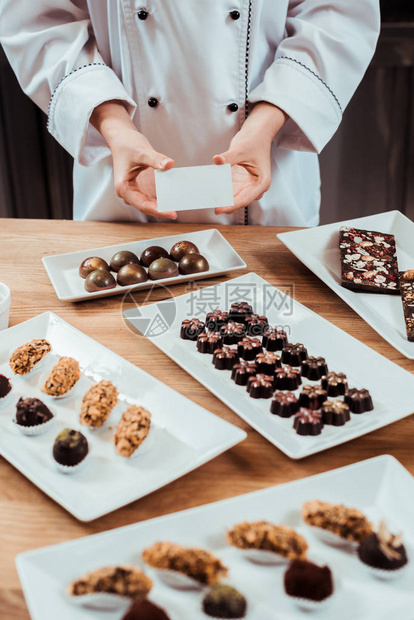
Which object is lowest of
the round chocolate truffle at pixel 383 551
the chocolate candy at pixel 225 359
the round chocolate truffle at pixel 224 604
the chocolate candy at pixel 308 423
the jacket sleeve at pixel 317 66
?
the round chocolate truffle at pixel 224 604

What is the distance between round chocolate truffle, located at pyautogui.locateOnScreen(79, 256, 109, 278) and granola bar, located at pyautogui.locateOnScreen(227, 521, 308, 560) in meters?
0.84

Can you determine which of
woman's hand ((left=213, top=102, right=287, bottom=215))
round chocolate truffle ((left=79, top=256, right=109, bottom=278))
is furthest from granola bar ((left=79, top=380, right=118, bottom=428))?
woman's hand ((left=213, top=102, right=287, bottom=215))

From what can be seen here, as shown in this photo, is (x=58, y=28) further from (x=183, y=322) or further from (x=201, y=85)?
(x=183, y=322)

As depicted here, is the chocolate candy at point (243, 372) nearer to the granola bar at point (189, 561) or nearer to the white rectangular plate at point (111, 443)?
the white rectangular plate at point (111, 443)

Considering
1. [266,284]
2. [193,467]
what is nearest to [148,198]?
[266,284]

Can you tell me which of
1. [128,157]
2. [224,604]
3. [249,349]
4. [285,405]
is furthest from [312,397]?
[128,157]

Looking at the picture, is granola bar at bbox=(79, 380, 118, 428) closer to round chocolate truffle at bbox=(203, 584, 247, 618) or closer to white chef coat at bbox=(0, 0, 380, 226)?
round chocolate truffle at bbox=(203, 584, 247, 618)

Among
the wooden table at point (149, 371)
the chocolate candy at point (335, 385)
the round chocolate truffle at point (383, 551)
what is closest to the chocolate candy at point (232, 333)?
A: the wooden table at point (149, 371)

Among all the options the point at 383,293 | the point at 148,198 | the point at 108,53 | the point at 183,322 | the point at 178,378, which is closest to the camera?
the point at 178,378

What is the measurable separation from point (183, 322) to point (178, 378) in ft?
0.50

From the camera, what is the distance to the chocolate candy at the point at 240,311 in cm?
130

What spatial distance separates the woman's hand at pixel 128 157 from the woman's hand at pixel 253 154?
163 mm

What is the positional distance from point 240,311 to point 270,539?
0.63m

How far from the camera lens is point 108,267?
1.47 meters
